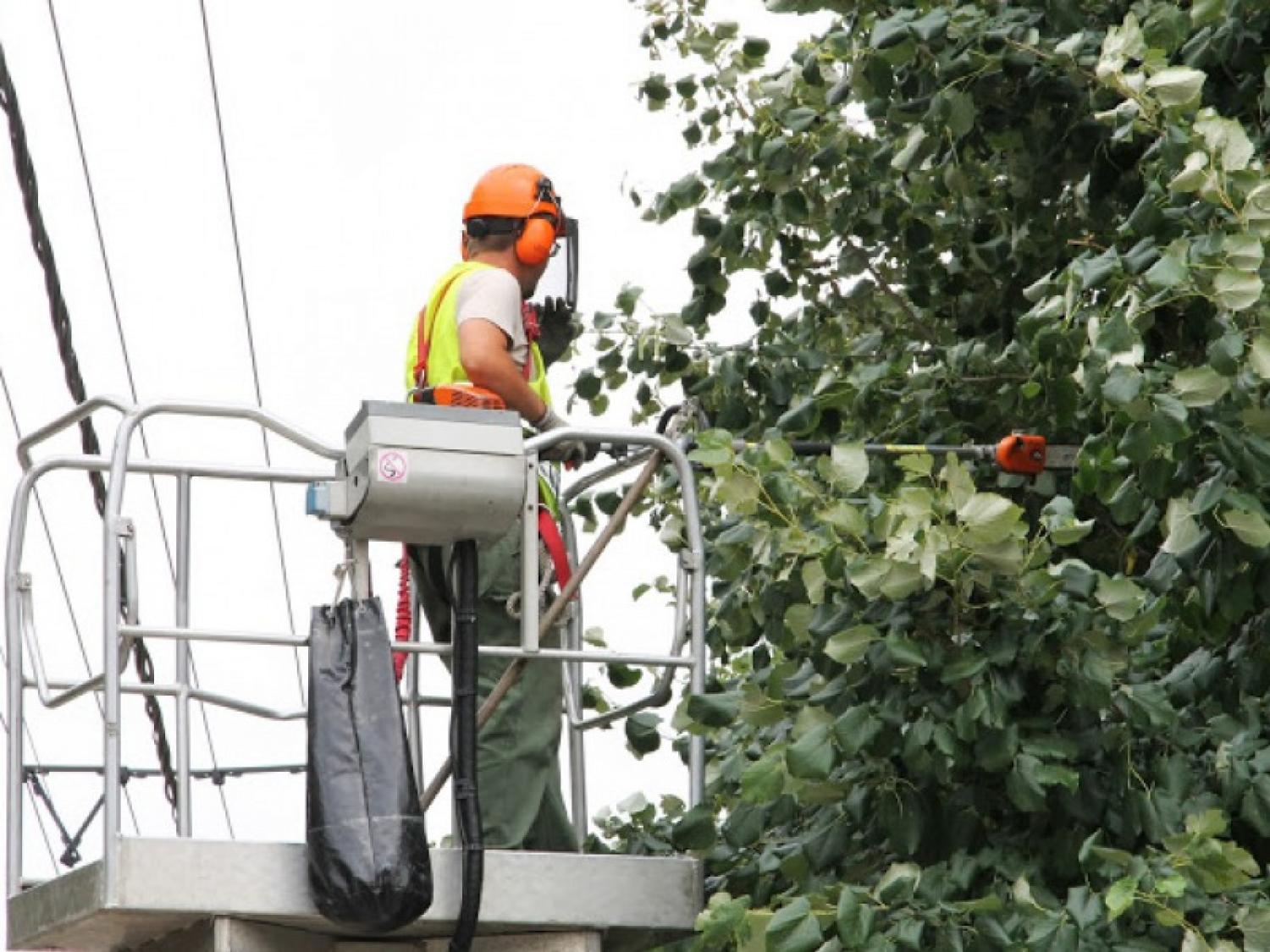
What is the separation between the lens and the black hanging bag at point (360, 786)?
6.50 metres

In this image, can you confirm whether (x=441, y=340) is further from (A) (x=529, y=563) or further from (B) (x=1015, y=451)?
(B) (x=1015, y=451)

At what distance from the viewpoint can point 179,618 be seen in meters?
6.68

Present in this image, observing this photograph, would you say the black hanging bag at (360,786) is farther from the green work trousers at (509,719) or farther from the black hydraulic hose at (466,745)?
the green work trousers at (509,719)

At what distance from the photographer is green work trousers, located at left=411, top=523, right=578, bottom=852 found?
738 centimetres

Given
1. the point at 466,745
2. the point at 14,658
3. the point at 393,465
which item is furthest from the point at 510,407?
the point at 14,658

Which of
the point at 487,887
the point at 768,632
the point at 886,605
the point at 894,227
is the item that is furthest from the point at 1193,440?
the point at 894,227

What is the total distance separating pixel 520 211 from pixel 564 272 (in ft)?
3.06

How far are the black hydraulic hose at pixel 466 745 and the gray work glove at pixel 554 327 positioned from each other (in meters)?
1.75

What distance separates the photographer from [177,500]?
6.76 metres

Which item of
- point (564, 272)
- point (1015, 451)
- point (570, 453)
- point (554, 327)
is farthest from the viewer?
point (554, 327)

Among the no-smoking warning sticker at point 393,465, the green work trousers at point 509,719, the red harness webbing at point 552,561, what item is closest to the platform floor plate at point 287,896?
the green work trousers at point 509,719

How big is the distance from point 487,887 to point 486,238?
6.41ft

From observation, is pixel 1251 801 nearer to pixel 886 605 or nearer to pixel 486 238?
pixel 886 605

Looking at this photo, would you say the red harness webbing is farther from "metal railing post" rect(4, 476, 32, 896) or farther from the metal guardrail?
"metal railing post" rect(4, 476, 32, 896)
